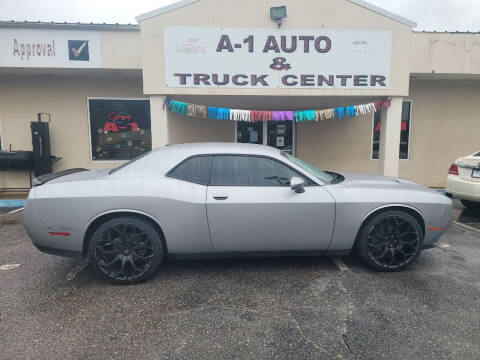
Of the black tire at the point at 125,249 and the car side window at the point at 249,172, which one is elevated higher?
the car side window at the point at 249,172

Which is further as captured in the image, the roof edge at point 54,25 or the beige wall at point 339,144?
the beige wall at point 339,144

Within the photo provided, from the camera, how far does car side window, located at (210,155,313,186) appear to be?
369 cm

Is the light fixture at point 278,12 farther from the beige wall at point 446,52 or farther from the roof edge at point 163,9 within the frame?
the beige wall at point 446,52

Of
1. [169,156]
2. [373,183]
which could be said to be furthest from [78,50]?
[373,183]

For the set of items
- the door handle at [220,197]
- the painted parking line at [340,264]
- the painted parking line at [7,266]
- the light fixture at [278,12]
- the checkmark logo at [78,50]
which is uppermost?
the light fixture at [278,12]

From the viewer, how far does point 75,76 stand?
854 centimetres

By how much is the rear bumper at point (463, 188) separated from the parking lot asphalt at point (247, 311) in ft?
7.19

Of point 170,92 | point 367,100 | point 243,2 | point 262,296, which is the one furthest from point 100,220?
point 367,100

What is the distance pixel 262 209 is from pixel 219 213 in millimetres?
464

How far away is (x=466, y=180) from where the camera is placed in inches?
239

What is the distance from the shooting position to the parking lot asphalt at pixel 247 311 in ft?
8.24

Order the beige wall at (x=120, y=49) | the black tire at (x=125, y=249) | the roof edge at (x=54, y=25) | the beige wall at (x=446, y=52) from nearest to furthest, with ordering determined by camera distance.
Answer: the black tire at (x=125, y=249)
the roof edge at (x=54, y=25)
the beige wall at (x=120, y=49)
the beige wall at (x=446, y=52)

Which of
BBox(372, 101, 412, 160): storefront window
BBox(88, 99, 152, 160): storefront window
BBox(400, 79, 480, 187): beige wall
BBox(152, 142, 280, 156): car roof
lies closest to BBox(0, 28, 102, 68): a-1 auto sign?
BBox(88, 99, 152, 160): storefront window

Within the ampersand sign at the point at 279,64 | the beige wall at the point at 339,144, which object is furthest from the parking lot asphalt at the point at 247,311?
the beige wall at the point at 339,144
